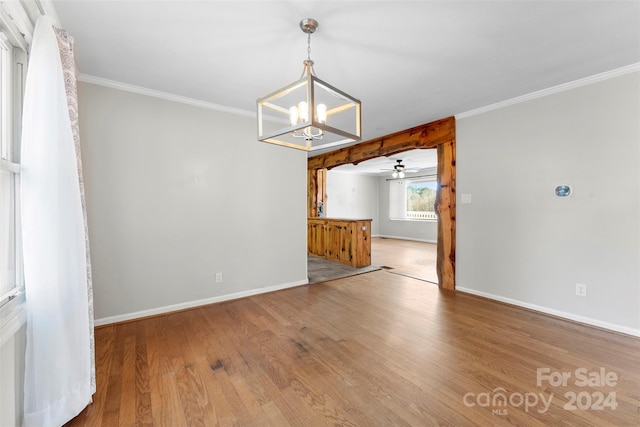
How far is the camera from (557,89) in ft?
9.42

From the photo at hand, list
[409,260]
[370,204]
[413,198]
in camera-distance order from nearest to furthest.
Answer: [409,260] → [413,198] → [370,204]

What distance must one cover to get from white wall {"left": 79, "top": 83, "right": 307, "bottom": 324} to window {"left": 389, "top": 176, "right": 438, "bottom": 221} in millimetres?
6856

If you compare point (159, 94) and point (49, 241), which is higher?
point (159, 94)

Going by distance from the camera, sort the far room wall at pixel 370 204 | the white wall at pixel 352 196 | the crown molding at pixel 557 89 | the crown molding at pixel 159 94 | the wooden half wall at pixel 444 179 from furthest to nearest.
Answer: the white wall at pixel 352 196 < the far room wall at pixel 370 204 < the wooden half wall at pixel 444 179 < the crown molding at pixel 159 94 < the crown molding at pixel 557 89

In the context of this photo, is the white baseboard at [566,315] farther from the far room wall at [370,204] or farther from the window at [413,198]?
the window at [413,198]

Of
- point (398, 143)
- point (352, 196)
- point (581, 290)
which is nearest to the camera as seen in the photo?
point (581, 290)

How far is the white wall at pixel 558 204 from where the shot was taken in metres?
2.54

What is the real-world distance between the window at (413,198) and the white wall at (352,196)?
70 centimetres

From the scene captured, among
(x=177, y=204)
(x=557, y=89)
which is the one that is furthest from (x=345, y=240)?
(x=557, y=89)

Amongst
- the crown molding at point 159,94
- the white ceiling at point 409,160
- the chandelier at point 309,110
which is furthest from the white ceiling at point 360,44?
the white ceiling at point 409,160

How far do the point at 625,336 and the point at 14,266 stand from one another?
4.73m

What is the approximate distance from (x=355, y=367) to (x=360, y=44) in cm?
251

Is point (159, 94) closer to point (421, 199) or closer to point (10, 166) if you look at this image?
point (10, 166)

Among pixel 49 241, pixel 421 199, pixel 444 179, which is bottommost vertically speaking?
pixel 49 241
